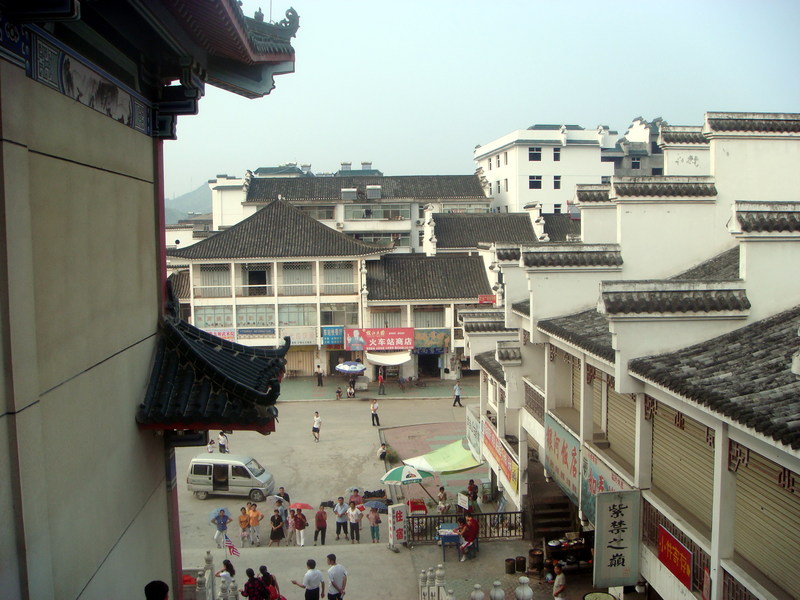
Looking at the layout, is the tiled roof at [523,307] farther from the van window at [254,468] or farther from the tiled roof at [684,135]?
the van window at [254,468]

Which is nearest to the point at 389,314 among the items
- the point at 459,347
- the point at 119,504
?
the point at 459,347

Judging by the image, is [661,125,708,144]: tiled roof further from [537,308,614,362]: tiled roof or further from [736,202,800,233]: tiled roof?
[736,202,800,233]: tiled roof

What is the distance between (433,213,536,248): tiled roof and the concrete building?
36751 millimetres

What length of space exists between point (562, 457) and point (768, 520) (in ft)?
20.3

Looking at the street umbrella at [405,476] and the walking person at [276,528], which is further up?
the street umbrella at [405,476]

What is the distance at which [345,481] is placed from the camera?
22.8 metres

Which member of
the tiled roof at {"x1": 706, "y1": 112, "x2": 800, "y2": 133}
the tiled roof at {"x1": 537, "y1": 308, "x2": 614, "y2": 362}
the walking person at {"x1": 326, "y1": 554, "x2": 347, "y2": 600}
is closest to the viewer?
the tiled roof at {"x1": 537, "y1": 308, "x2": 614, "y2": 362}

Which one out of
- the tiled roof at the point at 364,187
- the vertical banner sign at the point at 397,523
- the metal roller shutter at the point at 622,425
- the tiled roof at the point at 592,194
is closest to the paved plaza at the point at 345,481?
the vertical banner sign at the point at 397,523

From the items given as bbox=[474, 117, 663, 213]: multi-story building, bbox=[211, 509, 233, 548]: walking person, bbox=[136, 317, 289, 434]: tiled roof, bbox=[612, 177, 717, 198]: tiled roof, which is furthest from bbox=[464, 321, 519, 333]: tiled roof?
bbox=[474, 117, 663, 213]: multi-story building

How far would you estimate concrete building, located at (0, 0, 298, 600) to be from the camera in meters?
4.02

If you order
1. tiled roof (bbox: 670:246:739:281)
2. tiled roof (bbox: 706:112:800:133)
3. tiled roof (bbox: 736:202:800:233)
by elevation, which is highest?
tiled roof (bbox: 706:112:800:133)

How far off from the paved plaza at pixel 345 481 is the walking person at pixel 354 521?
406 mm

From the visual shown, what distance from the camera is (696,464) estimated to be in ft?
29.4

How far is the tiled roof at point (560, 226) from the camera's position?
44.2 metres
